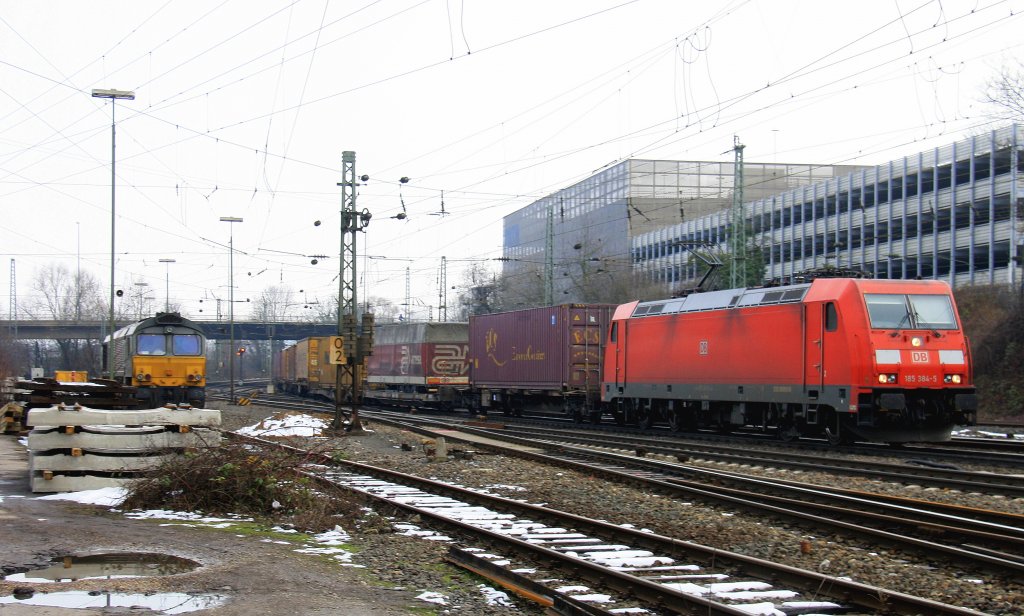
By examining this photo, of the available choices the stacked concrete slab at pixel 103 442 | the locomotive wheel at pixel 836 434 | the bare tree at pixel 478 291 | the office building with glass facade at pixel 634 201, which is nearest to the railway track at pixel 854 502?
the locomotive wheel at pixel 836 434

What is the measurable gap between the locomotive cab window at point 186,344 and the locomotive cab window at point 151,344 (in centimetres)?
40

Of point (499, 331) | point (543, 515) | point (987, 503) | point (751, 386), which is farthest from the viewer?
point (499, 331)

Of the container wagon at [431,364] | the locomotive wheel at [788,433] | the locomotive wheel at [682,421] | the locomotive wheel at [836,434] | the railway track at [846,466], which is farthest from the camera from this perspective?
the container wagon at [431,364]

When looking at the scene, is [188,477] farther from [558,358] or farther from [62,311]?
[62,311]

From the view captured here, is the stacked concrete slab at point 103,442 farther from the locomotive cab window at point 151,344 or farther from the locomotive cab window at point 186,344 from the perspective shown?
the locomotive cab window at point 186,344

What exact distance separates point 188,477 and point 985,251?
4694 cm

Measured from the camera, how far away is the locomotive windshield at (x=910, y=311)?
58.9 feet

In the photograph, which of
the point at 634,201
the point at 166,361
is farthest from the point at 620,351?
the point at 634,201

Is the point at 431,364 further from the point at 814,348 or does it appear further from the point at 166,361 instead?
the point at 814,348

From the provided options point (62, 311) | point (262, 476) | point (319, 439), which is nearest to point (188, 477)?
point (262, 476)

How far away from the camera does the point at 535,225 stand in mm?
85312

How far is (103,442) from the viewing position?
1241 centimetres

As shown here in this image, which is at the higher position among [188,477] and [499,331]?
[499,331]

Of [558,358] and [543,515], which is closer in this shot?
[543,515]
